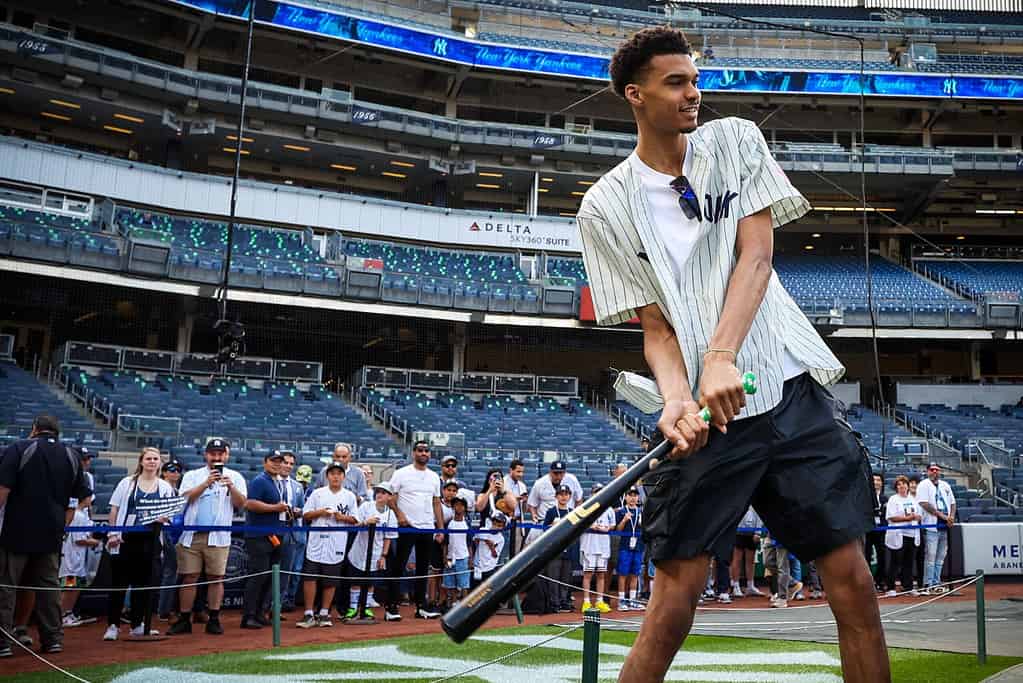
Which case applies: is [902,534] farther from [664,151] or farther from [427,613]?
[664,151]

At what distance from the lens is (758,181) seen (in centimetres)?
271

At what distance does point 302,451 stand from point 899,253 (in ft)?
102

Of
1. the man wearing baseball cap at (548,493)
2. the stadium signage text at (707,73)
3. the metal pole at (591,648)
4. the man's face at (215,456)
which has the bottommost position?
the metal pole at (591,648)

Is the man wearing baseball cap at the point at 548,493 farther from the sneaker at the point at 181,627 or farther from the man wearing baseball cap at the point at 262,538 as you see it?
the sneaker at the point at 181,627

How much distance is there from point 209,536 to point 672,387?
300 inches

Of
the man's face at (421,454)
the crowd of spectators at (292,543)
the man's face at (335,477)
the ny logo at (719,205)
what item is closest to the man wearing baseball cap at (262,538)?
the crowd of spectators at (292,543)

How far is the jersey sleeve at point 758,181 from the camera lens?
2.68 metres

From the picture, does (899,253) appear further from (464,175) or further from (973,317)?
(464,175)

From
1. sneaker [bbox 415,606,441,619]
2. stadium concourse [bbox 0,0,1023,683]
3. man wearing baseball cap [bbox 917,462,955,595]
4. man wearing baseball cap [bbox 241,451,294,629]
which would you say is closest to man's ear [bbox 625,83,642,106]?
stadium concourse [bbox 0,0,1023,683]

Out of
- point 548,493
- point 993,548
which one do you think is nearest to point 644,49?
point 548,493

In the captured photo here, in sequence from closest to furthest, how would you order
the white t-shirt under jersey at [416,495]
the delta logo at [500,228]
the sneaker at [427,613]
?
the sneaker at [427,613], the white t-shirt under jersey at [416,495], the delta logo at [500,228]

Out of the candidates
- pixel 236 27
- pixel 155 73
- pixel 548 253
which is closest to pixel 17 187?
pixel 155 73

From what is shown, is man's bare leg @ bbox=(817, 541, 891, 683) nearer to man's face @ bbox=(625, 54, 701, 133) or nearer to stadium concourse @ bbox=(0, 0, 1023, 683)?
man's face @ bbox=(625, 54, 701, 133)

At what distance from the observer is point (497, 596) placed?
201 cm
